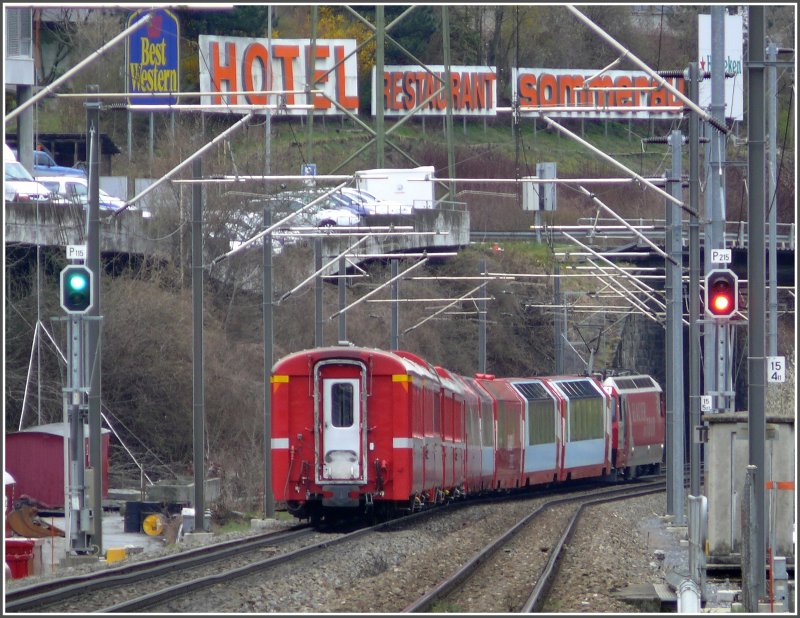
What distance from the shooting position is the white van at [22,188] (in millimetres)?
36562

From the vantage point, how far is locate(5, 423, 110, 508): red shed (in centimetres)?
2989

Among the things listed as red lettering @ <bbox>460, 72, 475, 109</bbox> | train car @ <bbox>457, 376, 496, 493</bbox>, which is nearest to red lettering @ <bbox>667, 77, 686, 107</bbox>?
red lettering @ <bbox>460, 72, 475, 109</bbox>

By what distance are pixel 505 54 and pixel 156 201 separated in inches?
1498

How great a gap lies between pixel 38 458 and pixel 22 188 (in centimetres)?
973

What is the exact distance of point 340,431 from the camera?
22.2 metres

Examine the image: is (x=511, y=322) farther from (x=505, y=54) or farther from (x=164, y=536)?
(x=164, y=536)

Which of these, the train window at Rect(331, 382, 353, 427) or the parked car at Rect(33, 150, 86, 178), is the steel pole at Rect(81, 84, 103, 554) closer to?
the train window at Rect(331, 382, 353, 427)

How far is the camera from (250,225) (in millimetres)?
43688

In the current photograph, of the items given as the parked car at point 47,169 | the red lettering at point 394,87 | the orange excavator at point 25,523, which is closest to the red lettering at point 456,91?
the red lettering at point 394,87

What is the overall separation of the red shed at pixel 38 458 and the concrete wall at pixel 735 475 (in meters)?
16.0

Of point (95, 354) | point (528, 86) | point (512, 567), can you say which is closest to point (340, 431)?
point (95, 354)

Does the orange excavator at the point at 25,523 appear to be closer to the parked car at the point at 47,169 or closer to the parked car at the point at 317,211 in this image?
the parked car at the point at 317,211

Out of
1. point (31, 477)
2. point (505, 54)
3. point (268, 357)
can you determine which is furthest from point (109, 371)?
point (505, 54)

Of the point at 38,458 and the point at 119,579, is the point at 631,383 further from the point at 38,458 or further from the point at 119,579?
the point at 119,579
